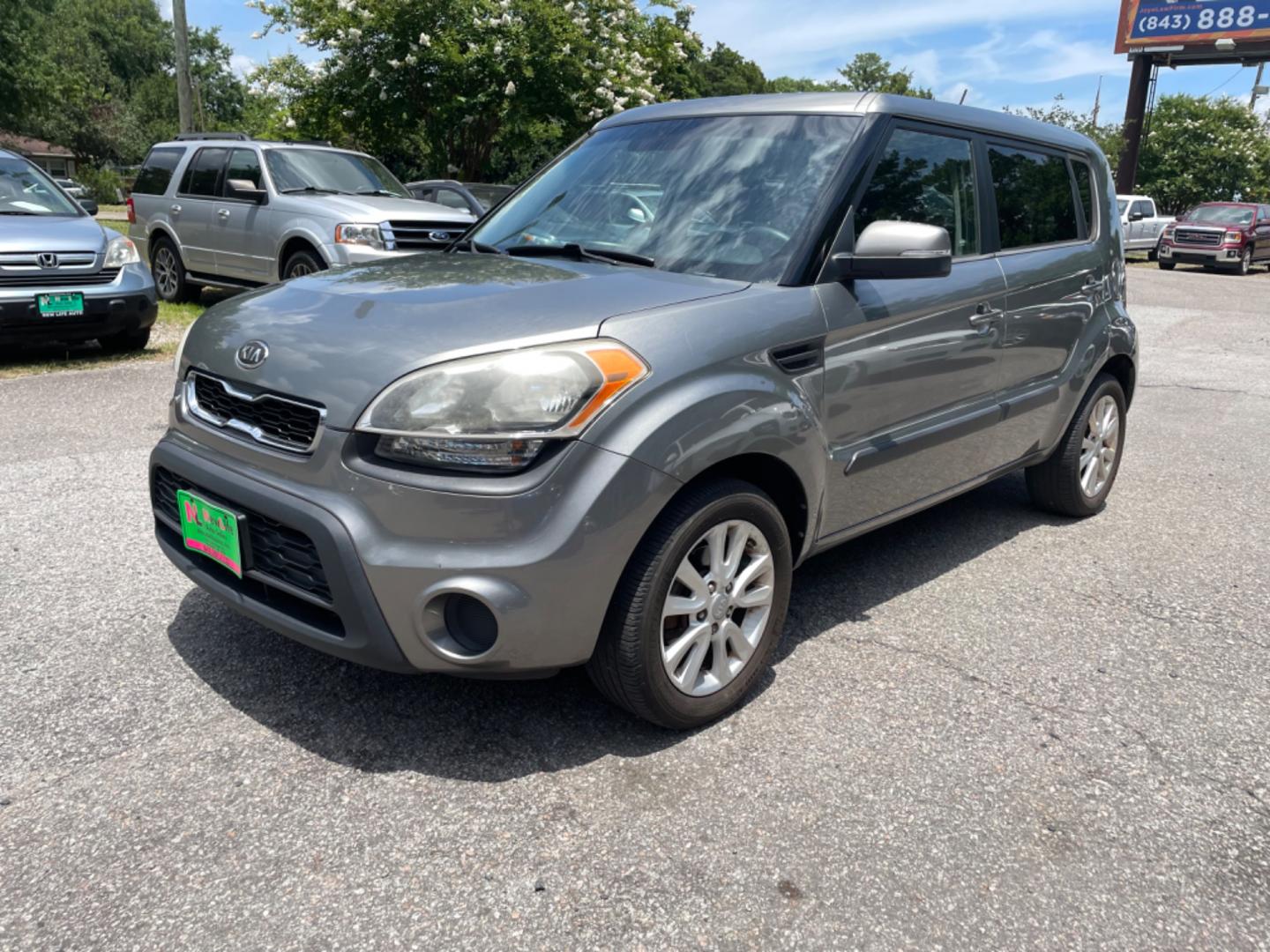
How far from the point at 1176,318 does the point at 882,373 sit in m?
13.2

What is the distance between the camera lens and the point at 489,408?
2.48 m

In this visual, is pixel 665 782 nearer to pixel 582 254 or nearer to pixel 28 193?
pixel 582 254

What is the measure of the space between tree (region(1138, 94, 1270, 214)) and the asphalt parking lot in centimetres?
4475

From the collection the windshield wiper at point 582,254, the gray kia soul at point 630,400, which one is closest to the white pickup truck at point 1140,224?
the gray kia soul at point 630,400

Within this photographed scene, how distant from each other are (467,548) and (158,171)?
10691 millimetres

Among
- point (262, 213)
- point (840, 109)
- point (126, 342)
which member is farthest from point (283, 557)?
point (262, 213)

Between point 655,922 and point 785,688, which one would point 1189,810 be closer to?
point 785,688

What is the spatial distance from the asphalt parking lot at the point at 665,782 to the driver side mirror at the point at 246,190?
20.6 feet

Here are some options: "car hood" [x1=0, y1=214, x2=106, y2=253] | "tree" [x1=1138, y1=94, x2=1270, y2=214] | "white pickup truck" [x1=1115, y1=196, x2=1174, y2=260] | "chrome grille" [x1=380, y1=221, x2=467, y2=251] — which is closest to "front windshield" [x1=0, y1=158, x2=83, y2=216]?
"car hood" [x1=0, y1=214, x2=106, y2=253]

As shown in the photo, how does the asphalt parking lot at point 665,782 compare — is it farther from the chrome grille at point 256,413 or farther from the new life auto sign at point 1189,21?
the new life auto sign at point 1189,21

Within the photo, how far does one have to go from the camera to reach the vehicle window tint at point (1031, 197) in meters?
4.20

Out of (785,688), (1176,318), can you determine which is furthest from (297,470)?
(1176,318)

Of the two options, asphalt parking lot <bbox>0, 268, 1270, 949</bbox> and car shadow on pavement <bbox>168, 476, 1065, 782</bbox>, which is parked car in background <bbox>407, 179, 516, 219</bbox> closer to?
asphalt parking lot <bbox>0, 268, 1270, 949</bbox>

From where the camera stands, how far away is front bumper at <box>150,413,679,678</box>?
2.45 meters
